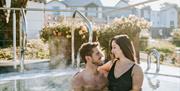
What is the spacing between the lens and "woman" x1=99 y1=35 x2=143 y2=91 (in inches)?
108

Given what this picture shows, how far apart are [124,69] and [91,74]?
0.36 metres

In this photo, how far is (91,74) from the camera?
3.10 m

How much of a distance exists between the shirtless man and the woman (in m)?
0.12

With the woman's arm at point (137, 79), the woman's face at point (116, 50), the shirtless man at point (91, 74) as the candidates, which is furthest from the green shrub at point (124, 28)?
the woman's arm at point (137, 79)

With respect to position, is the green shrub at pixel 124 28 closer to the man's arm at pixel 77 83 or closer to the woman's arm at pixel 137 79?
the man's arm at pixel 77 83

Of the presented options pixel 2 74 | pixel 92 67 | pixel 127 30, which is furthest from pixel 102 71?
pixel 127 30

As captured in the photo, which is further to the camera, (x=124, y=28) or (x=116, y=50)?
(x=124, y=28)

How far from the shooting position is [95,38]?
8602 mm

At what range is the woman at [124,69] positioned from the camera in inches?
108

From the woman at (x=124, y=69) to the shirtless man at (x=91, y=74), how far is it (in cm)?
12

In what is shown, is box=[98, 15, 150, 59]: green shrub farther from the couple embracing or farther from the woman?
the woman

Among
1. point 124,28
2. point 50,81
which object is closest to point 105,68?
point 50,81

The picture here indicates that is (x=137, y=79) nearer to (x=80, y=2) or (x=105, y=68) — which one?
(x=105, y=68)

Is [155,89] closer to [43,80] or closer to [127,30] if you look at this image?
[43,80]
